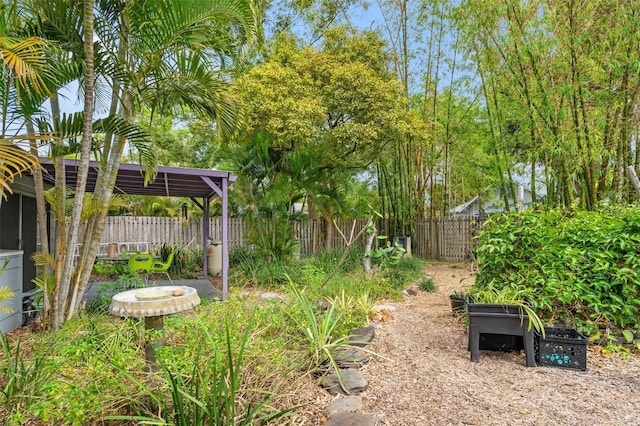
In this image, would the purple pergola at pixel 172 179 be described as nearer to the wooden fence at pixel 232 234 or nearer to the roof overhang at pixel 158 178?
the roof overhang at pixel 158 178

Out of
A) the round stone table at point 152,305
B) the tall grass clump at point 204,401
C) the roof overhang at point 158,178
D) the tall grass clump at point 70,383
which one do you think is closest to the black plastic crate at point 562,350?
the tall grass clump at point 204,401

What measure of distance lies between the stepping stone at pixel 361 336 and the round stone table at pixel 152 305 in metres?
1.30

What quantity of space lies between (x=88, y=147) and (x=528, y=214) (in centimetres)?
394

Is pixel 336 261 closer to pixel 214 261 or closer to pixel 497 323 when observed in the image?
pixel 214 261

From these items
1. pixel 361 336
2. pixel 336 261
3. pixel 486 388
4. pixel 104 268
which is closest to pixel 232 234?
pixel 336 261

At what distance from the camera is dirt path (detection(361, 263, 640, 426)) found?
195 cm

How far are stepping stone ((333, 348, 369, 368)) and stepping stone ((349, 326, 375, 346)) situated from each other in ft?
0.32

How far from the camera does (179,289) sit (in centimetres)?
261

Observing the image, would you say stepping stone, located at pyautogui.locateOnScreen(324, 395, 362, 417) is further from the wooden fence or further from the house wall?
the wooden fence

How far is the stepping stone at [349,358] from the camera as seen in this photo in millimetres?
2605

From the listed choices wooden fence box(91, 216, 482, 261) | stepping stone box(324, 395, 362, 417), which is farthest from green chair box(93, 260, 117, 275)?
stepping stone box(324, 395, 362, 417)

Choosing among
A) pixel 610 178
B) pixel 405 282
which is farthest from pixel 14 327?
pixel 610 178

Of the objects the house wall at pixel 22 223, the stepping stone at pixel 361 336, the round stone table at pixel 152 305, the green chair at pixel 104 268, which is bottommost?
the stepping stone at pixel 361 336

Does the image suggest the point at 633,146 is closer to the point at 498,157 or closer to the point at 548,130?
the point at 548,130
